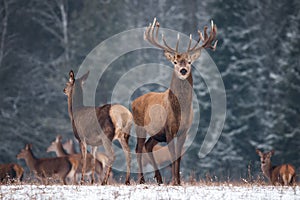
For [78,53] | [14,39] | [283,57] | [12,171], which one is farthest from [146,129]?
[14,39]

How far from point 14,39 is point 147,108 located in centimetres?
2564

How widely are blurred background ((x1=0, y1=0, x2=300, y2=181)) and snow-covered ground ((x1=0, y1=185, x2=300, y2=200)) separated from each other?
1820 centimetres

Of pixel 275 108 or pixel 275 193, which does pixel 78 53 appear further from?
pixel 275 193

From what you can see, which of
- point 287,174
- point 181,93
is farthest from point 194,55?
point 287,174

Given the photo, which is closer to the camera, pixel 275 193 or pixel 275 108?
pixel 275 193

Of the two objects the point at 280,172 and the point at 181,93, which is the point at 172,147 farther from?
the point at 280,172

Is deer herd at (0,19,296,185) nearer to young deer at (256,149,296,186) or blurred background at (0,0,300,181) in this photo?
young deer at (256,149,296,186)

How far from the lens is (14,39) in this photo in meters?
36.6

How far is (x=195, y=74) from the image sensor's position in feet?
105

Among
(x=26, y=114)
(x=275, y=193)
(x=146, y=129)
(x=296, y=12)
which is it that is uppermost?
(x=296, y=12)

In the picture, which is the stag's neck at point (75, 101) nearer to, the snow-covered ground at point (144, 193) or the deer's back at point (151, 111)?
the deer's back at point (151, 111)

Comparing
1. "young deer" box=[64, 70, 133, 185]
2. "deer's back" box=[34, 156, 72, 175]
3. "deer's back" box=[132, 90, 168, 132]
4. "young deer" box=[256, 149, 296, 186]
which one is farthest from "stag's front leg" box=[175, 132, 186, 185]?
"deer's back" box=[34, 156, 72, 175]

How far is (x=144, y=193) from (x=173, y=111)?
2.76 meters

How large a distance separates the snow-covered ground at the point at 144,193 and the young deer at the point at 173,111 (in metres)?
1.61
